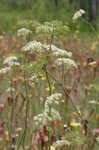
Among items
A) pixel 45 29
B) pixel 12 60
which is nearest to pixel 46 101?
pixel 45 29

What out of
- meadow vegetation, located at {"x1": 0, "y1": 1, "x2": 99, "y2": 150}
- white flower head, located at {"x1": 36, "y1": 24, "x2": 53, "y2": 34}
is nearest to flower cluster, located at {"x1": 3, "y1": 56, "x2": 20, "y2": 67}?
meadow vegetation, located at {"x1": 0, "y1": 1, "x2": 99, "y2": 150}

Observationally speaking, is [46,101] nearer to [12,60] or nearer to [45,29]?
[45,29]

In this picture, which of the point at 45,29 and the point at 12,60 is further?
the point at 12,60

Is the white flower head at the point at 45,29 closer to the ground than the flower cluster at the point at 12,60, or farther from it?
farther from it

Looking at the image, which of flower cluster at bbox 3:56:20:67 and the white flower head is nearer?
the white flower head

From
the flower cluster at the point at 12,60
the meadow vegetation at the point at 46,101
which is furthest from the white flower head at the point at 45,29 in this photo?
the flower cluster at the point at 12,60

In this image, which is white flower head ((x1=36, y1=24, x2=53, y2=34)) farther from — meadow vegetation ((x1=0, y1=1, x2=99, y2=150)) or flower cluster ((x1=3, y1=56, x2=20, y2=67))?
flower cluster ((x1=3, y1=56, x2=20, y2=67))

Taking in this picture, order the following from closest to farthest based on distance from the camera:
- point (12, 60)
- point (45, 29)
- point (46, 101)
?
point (46, 101) → point (45, 29) → point (12, 60)

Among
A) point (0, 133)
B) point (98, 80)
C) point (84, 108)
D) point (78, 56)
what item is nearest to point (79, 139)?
point (0, 133)

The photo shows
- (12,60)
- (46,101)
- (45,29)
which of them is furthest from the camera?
(12,60)

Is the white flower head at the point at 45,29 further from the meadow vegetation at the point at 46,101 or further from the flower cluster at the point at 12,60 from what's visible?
the flower cluster at the point at 12,60

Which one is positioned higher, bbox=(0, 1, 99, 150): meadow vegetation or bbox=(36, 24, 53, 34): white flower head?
bbox=(36, 24, 53, 34): white flower head

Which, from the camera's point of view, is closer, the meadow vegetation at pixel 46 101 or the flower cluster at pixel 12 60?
the meadow vegetation at pixel 46 101

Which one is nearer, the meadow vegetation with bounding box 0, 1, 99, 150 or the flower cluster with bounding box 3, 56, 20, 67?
the meadow vegetation with bounding box 0, 1, 99, 150
